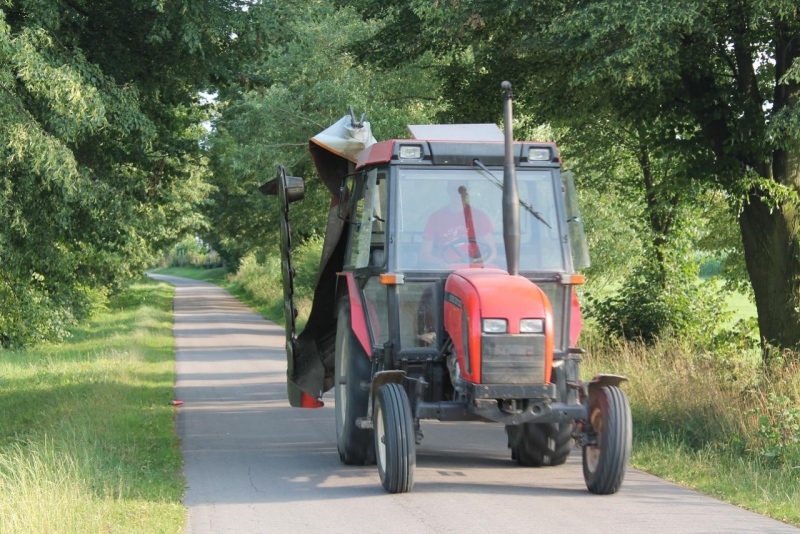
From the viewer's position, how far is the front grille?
7359 millimetres

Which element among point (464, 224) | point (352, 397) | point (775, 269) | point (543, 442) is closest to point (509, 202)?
point (464, 224)

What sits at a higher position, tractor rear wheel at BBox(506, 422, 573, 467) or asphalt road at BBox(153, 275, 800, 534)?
tractor rear wheel at BBox(506, 422, 573, 467)

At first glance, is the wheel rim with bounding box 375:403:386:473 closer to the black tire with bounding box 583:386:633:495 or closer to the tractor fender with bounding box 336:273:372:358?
the tractor fender with bounding box 336:273:372:358

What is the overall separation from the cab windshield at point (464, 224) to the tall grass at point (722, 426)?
7.36ft

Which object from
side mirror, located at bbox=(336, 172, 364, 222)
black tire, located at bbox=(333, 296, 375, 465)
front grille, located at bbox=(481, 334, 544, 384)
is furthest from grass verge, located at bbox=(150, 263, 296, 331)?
front grille, located at bbox=(481, 334, 544, 384)

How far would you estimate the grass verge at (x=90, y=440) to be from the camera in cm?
704

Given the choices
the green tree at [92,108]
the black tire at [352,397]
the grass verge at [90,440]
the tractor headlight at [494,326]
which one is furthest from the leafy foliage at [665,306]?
the tractor headlight at [494,326]

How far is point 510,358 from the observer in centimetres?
739

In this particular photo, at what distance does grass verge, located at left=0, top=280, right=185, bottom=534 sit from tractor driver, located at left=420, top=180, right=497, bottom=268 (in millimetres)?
2807

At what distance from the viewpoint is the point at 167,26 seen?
12.2m

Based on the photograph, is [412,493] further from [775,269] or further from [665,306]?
[665,306]

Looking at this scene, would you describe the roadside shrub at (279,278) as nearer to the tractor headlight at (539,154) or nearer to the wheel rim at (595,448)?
the tractor headlight at (539,154)

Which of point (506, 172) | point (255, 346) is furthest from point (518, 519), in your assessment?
point (255, 346)

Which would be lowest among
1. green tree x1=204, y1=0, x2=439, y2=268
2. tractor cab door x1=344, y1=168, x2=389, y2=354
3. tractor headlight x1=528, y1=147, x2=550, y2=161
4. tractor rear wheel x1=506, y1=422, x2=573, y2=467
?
tractor rear wheel x1=506, y1=422, x2=573, y2=467
